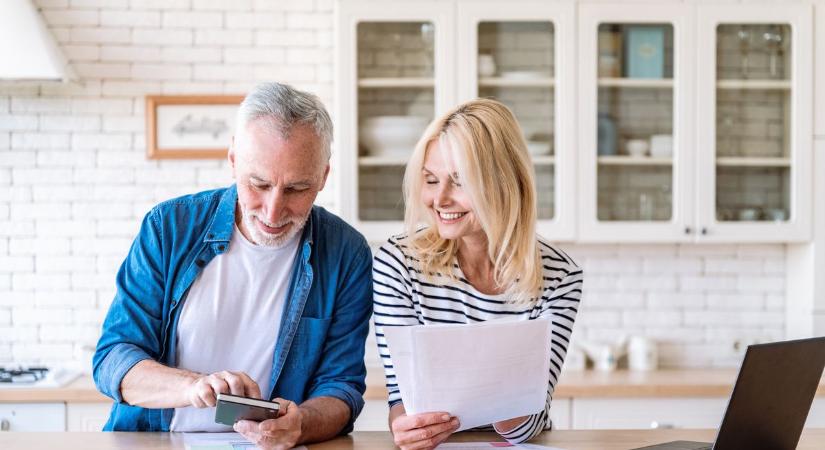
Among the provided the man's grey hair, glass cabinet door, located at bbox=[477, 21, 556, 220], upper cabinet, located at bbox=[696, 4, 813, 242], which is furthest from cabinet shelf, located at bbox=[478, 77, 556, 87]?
the man's grey hair

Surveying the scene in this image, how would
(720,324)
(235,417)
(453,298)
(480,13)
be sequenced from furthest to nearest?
(720,324) < (480,13) < (453,298) < (235,417)

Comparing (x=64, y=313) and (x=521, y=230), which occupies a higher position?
(x=521, y=230)

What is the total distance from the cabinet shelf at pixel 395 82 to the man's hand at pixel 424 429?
201 cm

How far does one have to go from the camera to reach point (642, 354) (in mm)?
3674

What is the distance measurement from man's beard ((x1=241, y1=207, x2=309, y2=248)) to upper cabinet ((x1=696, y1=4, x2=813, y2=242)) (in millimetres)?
2136

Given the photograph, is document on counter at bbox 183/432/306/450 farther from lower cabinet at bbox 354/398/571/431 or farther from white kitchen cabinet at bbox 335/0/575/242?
white kitchen cabinet at bbox 335/0/575/242

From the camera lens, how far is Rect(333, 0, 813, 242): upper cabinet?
3.48 m

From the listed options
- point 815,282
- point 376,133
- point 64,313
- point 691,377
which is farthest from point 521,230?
point 64,313

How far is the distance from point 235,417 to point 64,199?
2.39 meters

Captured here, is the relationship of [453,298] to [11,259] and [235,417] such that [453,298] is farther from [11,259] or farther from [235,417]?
[11,259]

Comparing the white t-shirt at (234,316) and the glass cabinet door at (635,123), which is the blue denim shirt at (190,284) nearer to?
the white t-shirt at (234,316)

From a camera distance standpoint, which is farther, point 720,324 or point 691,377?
point 720,324

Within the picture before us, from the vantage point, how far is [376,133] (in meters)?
3.50

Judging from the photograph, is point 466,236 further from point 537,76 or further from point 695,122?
point 695,122
